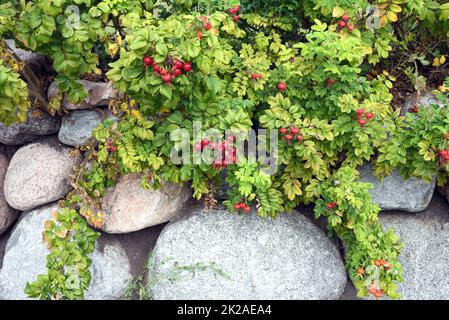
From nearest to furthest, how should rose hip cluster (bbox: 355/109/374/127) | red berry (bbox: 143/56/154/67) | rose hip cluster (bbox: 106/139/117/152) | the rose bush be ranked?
red berry (bbox: 143/56/154/67), the rose bush, rose hip cluster (bbox: 355/109/374/127), rose hip cluster (bbox: 106/139/117/152)

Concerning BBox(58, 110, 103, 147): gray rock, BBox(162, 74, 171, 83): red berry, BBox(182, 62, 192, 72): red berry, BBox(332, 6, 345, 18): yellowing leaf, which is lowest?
BBox(58, 110, 103, 147): gray rock

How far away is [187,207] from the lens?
3.18m

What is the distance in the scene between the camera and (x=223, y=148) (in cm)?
248

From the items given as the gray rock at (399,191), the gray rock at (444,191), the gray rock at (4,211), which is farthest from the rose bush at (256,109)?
the gray rock at (4,211)

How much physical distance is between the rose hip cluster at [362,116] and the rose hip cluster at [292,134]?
329 mm

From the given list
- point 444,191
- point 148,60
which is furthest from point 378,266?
point 148,60

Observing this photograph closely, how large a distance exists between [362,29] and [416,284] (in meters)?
1.62

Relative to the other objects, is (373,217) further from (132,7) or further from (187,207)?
(132,7)

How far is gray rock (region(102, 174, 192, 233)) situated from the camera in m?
3.04

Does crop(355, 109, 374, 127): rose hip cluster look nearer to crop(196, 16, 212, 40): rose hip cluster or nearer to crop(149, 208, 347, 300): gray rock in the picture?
crop(149, 208, 347, 300): gray rock

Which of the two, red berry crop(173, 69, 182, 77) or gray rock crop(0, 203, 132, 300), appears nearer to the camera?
red berry crop(173, 69, 182, 77)

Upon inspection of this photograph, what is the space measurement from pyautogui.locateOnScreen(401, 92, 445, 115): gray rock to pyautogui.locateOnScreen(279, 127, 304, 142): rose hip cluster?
0.91m

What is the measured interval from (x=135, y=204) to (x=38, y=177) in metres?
0.70

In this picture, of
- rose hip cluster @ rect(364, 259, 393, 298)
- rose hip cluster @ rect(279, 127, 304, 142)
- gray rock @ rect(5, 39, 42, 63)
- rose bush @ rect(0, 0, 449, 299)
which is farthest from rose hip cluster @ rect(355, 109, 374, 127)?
gray rock @ rect(5, 39, 42, 63)
